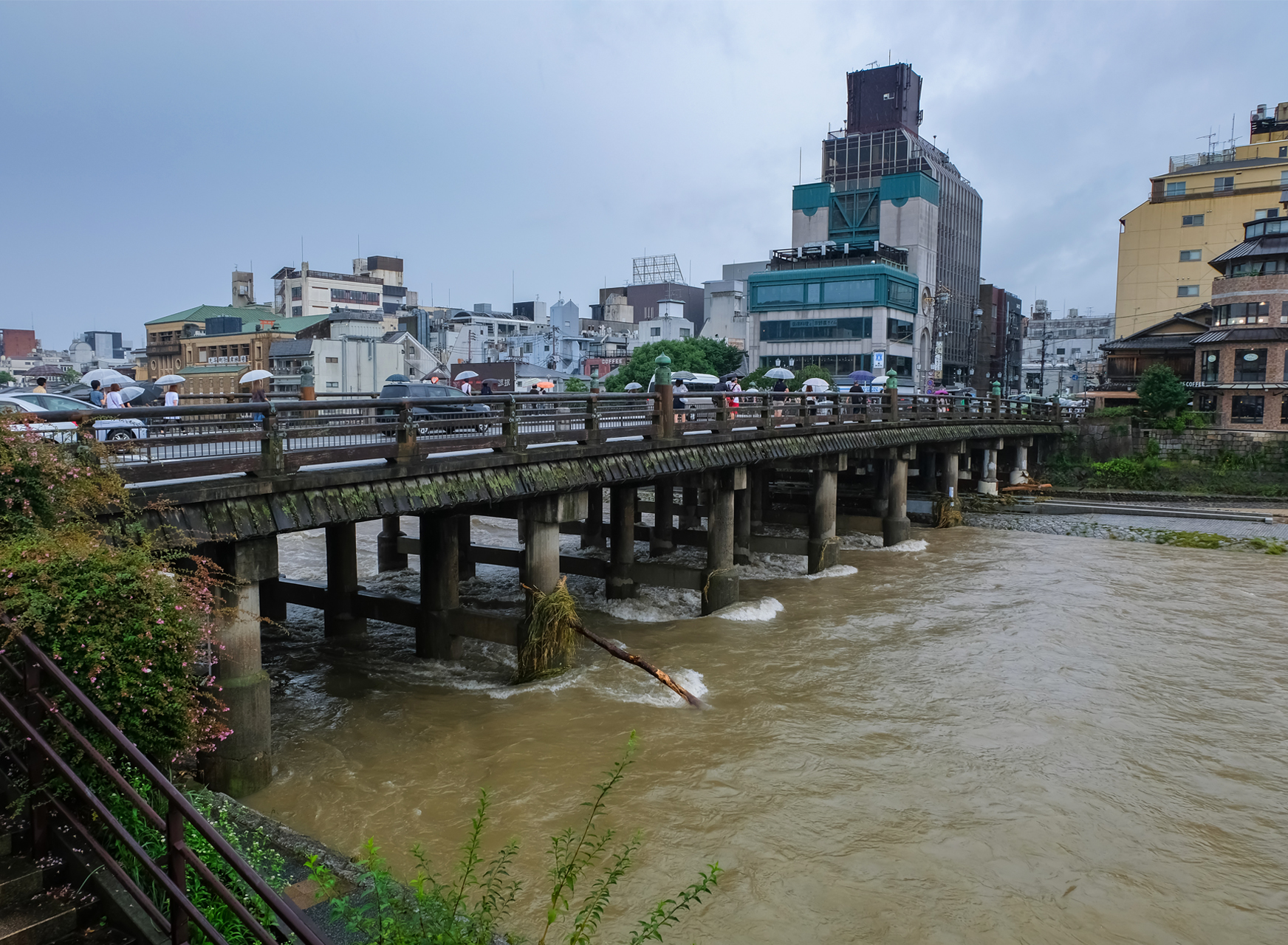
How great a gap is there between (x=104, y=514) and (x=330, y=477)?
2.52 meters

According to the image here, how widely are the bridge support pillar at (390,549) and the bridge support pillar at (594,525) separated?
15.4ft

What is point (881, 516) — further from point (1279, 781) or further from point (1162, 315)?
Result: point (1162, 315)

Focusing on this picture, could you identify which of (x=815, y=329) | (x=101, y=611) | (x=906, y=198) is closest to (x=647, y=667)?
(x=101, y=611)

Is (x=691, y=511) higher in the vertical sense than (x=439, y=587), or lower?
lower

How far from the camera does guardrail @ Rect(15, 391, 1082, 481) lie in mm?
8148

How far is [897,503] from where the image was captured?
2650 cm

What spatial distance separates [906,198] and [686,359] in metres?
26.7

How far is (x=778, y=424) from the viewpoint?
20.5 meters

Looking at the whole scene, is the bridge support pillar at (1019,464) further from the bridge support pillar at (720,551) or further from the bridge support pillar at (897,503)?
the bridge support pillar at (720,551)

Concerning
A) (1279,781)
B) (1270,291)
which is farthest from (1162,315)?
(1279,781)

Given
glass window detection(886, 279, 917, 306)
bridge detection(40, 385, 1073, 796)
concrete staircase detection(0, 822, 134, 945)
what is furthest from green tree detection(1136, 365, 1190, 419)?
concrete staircase detection(0, 822, 134, 945)

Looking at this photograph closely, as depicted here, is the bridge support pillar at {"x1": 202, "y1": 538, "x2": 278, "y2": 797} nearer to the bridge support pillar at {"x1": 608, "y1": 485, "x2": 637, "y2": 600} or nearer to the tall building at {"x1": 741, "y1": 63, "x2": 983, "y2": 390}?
the bridge support pillar at {"x1": 608, "y1": 485, "x2": 637, "y2": 600}

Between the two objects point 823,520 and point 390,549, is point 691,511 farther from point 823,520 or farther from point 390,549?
point 390,549

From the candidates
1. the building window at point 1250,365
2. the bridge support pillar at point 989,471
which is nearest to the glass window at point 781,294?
the building window at point 1250,365
